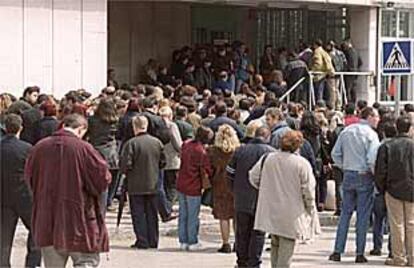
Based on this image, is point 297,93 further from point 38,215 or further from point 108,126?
point 38,215

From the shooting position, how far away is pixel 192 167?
15.8m

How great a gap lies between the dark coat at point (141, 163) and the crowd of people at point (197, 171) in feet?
0.05

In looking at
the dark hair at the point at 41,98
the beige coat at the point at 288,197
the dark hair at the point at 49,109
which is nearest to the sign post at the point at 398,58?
the dark hair at the point at 41,98

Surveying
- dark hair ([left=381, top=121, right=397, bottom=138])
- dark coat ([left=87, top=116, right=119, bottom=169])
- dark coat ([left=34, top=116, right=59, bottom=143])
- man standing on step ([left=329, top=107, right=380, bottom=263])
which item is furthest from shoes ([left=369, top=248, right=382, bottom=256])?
dark coat ([left=34, top=116, right=59, bottom=143])

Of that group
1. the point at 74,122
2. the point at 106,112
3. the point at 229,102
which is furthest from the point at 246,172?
the point at 229,102

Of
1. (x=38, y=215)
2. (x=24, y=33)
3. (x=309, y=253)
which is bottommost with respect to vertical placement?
(x=309, y=253)

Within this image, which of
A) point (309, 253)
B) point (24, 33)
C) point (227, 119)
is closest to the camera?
point (309, 253)

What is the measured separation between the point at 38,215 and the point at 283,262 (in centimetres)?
309

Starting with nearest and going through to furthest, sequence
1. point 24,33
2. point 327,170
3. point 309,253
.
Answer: point 309,253
point 327,170
point 24,33

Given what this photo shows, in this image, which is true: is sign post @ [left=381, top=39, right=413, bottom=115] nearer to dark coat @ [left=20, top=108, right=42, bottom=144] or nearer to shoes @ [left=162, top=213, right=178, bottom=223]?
shoes @ [left=162, top=213, right=178, bottom=223]

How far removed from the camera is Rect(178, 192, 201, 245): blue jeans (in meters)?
15.9

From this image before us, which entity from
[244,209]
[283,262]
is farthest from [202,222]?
[283,262]

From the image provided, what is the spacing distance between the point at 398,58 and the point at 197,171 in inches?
211

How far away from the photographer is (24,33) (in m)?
24.9
